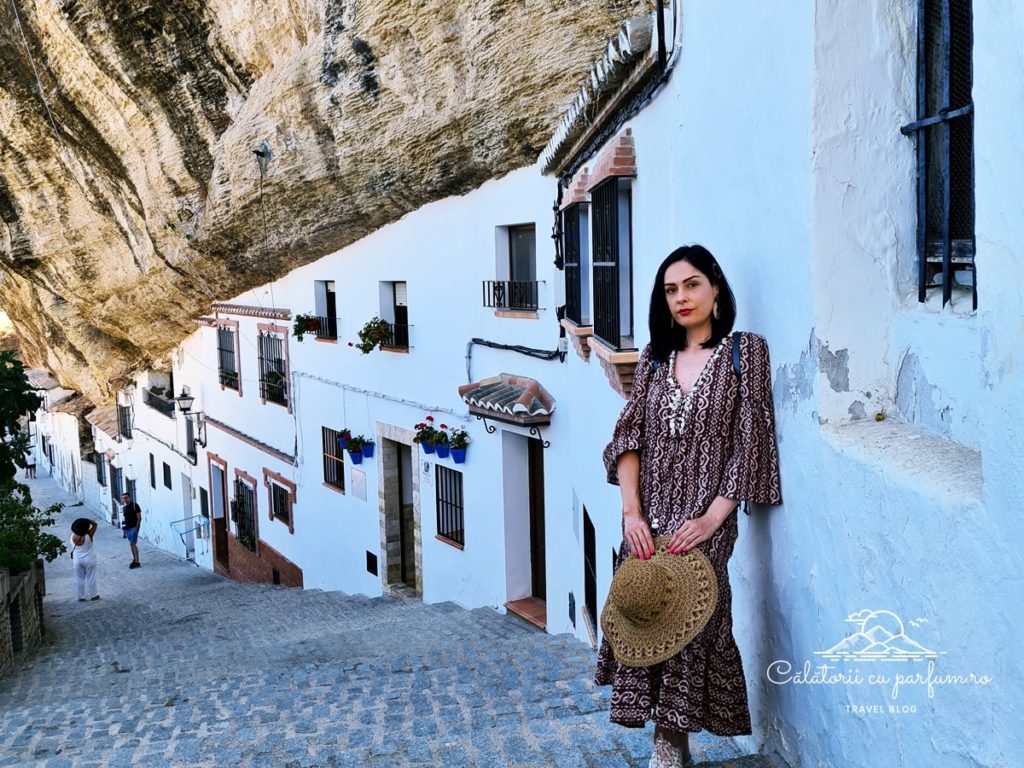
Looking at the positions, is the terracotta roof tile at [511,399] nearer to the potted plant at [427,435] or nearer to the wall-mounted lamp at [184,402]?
the potted plant at [427,435]

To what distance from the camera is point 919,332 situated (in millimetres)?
2668

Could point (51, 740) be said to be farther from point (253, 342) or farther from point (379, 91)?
point (253, 342)

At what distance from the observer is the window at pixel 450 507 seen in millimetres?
11484

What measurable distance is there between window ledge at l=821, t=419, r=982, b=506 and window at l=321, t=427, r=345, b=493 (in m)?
11.9

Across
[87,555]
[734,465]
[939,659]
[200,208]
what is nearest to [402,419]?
[200,208]

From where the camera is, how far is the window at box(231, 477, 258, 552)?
17844mm

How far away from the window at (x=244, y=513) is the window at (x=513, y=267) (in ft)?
28.7

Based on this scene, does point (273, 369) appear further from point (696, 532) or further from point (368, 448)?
point (696, 532)

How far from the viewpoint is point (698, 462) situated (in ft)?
10.2

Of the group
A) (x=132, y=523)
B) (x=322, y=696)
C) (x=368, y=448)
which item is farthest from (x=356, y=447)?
(x=132, y=523)

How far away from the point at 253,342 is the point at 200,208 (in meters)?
3.06

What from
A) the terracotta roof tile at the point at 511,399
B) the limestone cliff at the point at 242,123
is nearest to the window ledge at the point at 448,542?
Result: the terracotta roof tile at the point at 511,399

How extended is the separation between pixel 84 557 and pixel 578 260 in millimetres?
10356

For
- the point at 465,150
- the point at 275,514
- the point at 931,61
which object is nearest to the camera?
the point at 931,61
